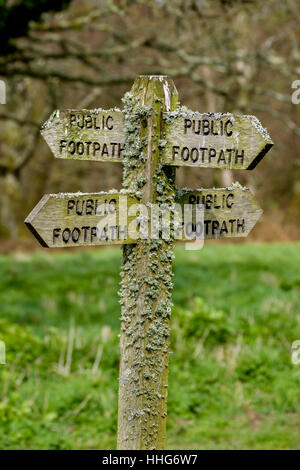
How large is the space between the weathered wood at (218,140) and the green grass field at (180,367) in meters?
2.91

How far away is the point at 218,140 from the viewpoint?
13.5 ft

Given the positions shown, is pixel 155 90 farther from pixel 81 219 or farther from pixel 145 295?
pixel 145 295

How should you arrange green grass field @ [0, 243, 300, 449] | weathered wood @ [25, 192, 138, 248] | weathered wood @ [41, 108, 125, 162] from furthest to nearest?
green grass field @ [0, 243, 300, 449] → weathered wood @ [41, 108, 125, 162] → weathered wood @ [25, 192, 138, 248]

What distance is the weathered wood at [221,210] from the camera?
4289 millimetres

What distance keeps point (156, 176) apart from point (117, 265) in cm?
900

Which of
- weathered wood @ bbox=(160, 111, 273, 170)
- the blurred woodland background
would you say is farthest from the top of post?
the blurred woodland background

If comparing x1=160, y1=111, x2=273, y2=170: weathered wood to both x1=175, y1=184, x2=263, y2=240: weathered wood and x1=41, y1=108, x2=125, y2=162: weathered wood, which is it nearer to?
x1=175, y1=184, x2=263, y2=240: weathered wood

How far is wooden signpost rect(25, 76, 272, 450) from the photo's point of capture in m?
4.09

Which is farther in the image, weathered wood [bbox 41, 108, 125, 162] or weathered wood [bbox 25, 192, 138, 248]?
weathered wood [bbox 41, 108, 125, 162]

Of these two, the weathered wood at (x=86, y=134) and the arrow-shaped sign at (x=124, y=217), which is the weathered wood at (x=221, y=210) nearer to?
the arrow-shaped sign at (x=124, y=217)

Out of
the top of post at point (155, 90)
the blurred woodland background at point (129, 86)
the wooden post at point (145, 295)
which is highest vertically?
the blurred woodland background at point (129, 86)

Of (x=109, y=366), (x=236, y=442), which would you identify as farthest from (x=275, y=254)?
(x=236, y=442)

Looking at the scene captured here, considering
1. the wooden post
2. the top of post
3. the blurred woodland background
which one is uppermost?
the blurred woodland background

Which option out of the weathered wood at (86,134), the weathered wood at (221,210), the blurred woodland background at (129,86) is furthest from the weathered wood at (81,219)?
the blurred woodland background at (129,86)
